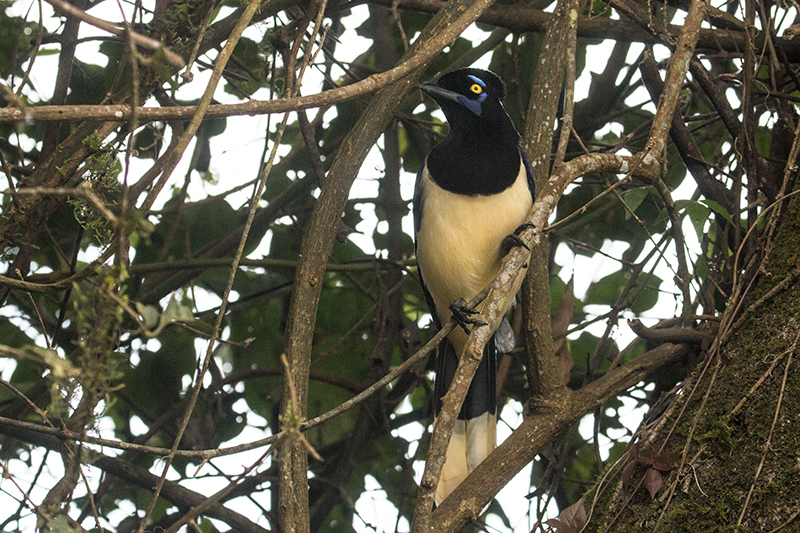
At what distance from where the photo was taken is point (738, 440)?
1.92 m

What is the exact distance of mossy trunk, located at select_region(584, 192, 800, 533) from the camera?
1779mm

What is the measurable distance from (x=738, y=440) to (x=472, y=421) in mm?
1481

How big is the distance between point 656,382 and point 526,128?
1.12 m

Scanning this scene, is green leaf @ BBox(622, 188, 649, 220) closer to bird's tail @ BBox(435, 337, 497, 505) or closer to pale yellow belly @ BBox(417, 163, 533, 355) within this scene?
pale yellow belly @ BBox(417, 163, 533, 355)

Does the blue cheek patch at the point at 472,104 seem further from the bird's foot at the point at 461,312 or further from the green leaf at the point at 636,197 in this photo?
the bird's foot at the point at 461,312

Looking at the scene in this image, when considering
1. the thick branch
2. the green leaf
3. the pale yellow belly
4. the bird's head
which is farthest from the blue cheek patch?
the thick branch

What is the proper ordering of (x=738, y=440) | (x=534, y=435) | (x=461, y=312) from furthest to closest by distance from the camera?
(x=534, y=435), (x=461, y=312), (x=738, y=440)

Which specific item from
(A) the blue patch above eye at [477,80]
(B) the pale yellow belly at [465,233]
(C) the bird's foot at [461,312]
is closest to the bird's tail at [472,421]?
(B) the pale yellow belly at [465,233]

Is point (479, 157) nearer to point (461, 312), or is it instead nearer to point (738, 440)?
point (461, 312)

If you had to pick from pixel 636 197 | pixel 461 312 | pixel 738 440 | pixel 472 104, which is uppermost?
pixel 472 104

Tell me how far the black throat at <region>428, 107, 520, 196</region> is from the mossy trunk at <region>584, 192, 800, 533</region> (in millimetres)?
1042

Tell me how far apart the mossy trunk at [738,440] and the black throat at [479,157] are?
41.0 inches

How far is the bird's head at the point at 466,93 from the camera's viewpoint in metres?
3.08

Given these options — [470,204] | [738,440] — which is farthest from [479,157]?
[738,440]
